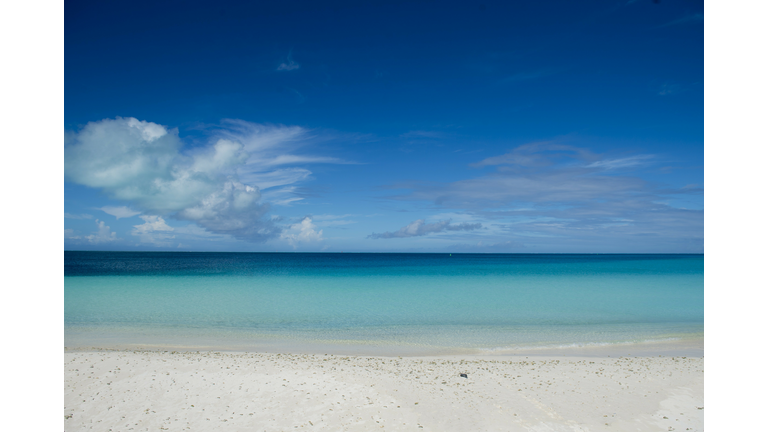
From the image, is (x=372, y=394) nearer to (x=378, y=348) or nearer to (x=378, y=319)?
(x=378, y=348)

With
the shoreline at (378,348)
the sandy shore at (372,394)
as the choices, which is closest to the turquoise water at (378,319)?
the shoreline at (378,348)

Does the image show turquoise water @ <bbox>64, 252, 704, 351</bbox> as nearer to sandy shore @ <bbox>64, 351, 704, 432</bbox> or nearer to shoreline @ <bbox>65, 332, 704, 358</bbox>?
shoreline @ <bbox>65, 332, 704, 358</bbox>

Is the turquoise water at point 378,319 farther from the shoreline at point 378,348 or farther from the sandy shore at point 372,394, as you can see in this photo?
the sandy shore at point 372,394

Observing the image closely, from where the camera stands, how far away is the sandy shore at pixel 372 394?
18.9 feet

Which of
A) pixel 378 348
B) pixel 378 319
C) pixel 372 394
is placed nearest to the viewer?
pixel 372 394

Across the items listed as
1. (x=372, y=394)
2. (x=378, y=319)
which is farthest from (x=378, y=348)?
(x=378, y=319)

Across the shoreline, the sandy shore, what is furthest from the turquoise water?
the sandy shore

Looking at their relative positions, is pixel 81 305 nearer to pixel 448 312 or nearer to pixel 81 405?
pixel 81 405

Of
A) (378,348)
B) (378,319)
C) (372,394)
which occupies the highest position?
(372,394)

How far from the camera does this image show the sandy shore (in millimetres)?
5746

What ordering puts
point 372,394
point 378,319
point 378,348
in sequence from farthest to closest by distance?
point 378,319 < point 378,348 < point 372,394

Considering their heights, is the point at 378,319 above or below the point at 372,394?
below

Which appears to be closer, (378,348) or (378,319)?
(378,348)

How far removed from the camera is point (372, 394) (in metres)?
6.75
